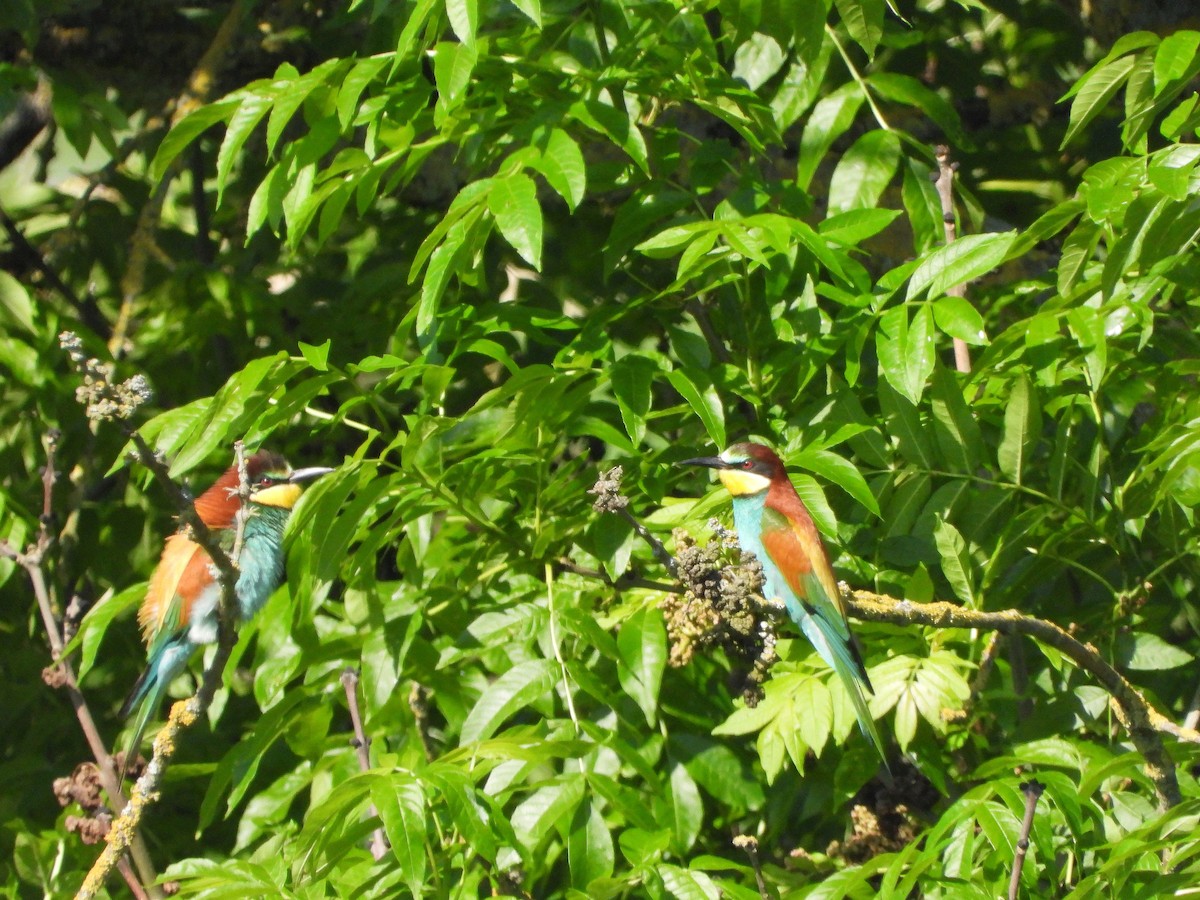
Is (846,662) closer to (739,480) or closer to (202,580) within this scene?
(739,480)

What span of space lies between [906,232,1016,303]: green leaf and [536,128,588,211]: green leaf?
623 mm

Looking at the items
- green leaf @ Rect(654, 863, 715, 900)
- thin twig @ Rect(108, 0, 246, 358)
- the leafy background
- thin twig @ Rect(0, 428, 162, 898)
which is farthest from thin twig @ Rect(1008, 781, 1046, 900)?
thin twig @ Rect(108, 0, 246, 358)

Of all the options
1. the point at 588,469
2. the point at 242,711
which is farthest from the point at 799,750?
the point at 242,711

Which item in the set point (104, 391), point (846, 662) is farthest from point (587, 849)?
point (104, 391)

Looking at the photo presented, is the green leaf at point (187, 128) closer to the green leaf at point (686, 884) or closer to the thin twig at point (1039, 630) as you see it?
the thin twig at point (1039, 630)

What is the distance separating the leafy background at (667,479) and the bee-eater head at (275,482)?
288mm

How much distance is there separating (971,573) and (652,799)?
78 cm

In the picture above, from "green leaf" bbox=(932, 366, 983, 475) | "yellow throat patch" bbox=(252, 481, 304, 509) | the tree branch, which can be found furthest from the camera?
"yellow throat patch" bbox=(252, 481, 304, 509)

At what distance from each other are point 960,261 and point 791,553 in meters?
0.72

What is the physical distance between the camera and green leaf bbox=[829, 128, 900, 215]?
2.74m

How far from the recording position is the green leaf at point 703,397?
7.68ft

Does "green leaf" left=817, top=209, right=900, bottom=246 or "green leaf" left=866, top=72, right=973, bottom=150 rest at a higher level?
"green leaf" left=866, top=72, right=973, bottom=150

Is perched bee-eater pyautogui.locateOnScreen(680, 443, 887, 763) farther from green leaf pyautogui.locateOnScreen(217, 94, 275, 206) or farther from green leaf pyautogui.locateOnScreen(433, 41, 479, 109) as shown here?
green leaf pyautogui.locateOnScreen(217, 94, 275, 206)

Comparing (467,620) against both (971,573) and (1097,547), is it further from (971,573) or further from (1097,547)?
(1097,547)
